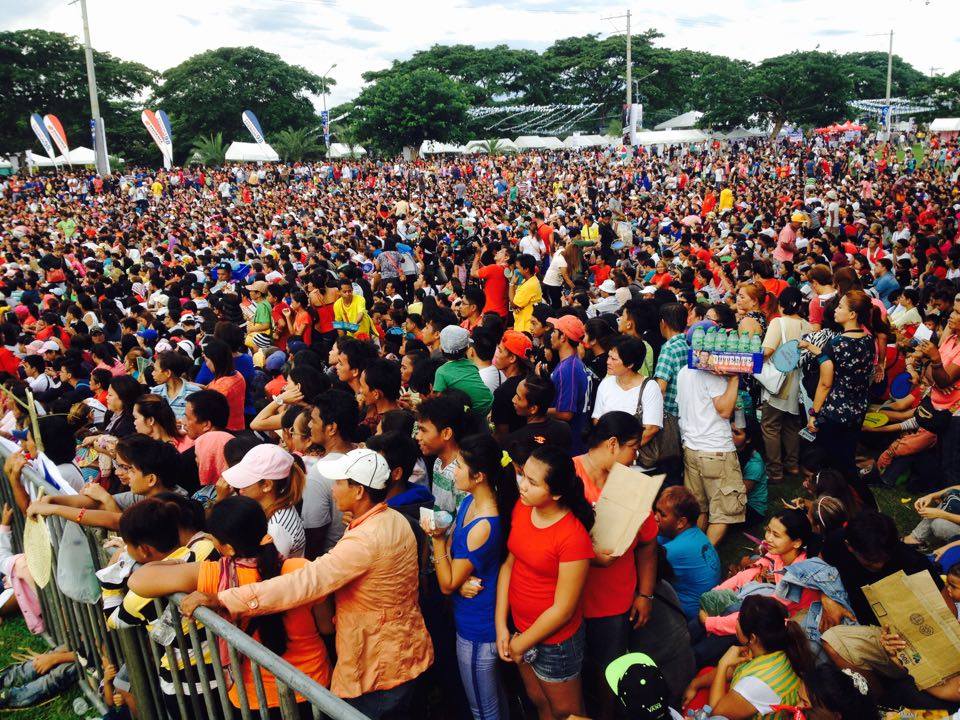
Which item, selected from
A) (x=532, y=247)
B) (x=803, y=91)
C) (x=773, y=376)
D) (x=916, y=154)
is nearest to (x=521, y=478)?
(x=773, y=376)

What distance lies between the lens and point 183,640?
8.58 feet

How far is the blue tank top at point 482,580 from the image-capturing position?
2.92 m

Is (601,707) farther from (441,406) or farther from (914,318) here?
(914,318)

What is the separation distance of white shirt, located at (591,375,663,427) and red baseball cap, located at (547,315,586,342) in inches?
36.5

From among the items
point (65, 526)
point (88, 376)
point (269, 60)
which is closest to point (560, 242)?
point (88, 376)

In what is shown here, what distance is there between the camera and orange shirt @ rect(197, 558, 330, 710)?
101 inches

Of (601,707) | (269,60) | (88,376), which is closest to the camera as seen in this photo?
(601,707)

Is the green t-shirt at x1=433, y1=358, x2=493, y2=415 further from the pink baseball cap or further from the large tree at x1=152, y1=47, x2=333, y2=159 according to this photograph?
the large tree at x1=152, y1=47, x2=333, y2=159

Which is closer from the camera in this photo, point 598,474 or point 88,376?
point 598,474

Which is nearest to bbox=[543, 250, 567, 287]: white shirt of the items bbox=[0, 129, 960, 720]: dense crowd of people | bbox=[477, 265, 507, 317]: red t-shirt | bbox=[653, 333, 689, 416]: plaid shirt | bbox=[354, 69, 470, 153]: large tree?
bbox=[0, 129, 960, 720]: dense crowd of people

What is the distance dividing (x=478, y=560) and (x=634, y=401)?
1.92 meters

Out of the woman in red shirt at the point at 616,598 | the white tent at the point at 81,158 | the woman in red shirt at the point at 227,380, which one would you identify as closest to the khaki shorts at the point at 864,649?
the woman in red shirt at the point at 616,598

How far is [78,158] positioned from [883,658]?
4609cm

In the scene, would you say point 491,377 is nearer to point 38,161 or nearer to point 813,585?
point 813,585
